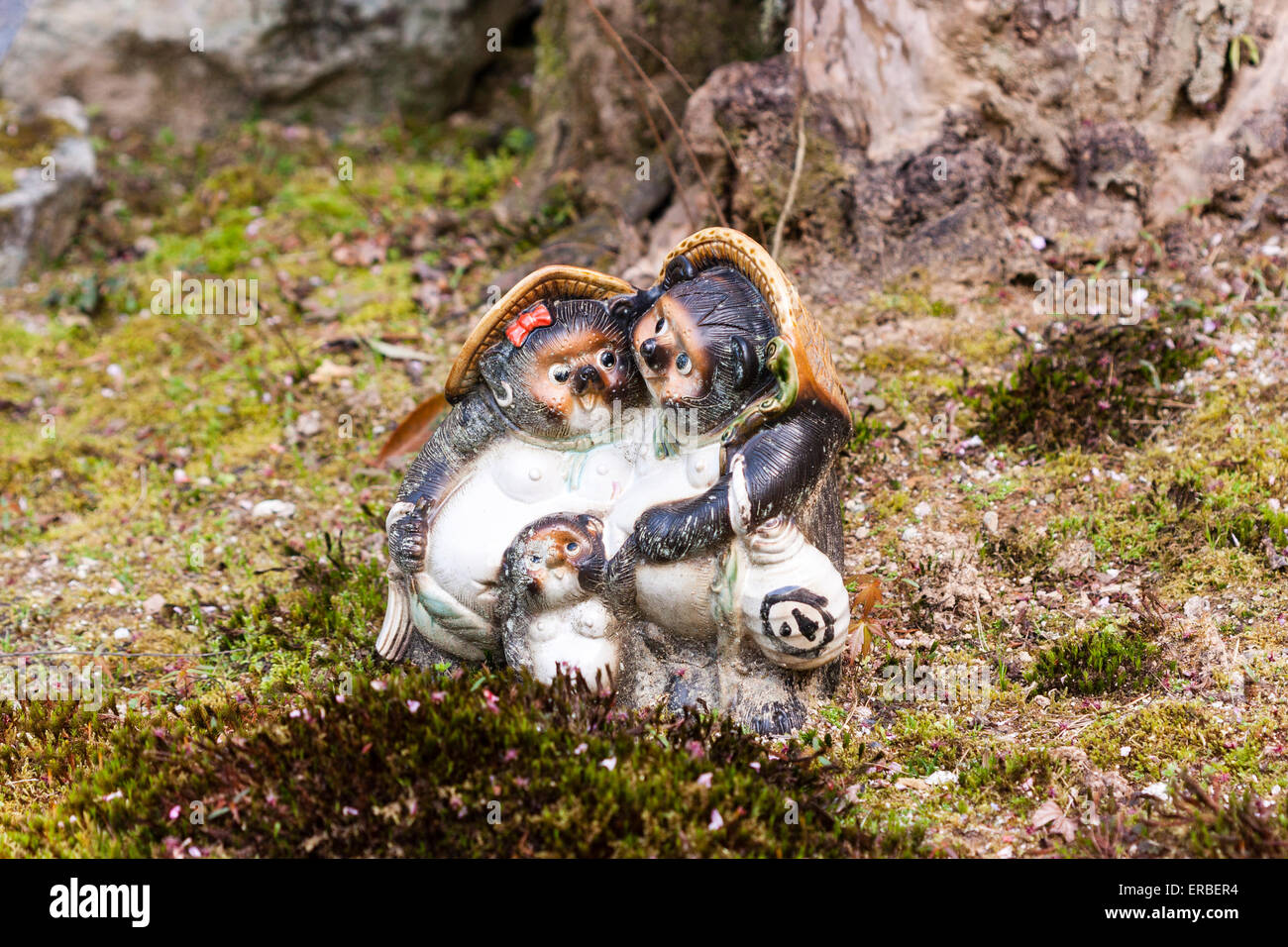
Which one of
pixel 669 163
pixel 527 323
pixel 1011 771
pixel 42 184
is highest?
pixel 42 184

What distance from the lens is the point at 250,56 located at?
402 inches

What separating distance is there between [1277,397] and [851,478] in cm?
211

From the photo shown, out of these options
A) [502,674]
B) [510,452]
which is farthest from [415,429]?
[502,674]

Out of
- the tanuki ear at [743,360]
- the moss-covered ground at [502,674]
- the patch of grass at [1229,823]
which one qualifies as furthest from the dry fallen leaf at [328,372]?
the patch of grass at [1229,823]

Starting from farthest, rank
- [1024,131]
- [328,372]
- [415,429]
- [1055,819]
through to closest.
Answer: [328,372] → [1024,131] → [415,429] → [1055,819]

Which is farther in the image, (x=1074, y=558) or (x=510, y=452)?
(x=1074, y=558)

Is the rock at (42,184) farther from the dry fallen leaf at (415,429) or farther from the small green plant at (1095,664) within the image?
the small green plant at (1095,664)

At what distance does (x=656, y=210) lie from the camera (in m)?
8.02

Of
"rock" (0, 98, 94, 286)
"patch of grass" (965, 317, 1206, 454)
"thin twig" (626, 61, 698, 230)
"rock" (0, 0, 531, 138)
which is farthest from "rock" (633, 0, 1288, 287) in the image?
"rock" (0, 98, 94, 286)

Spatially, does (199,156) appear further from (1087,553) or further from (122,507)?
(1087,553)

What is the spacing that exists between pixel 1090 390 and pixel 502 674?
10.9 ft

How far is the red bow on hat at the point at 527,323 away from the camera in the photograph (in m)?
4.62

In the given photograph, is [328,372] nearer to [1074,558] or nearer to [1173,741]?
[1074,558]

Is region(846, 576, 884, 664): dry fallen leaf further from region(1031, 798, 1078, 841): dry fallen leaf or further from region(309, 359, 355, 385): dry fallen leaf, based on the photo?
region(309, 359, 355, 385): dry fallen leaf
